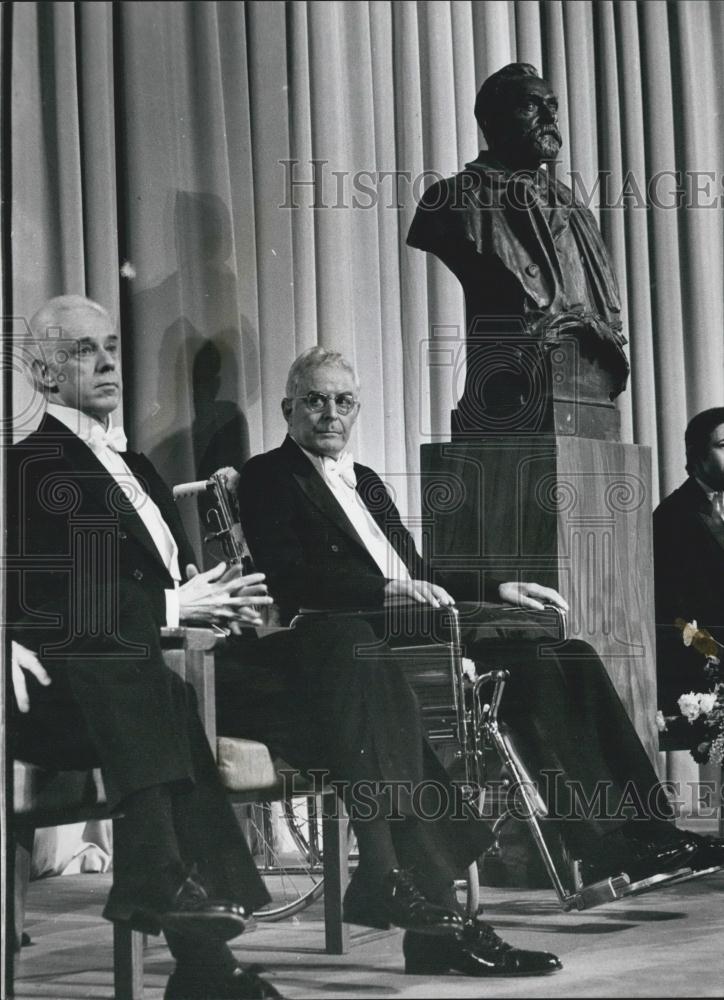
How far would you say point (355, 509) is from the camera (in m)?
3.95

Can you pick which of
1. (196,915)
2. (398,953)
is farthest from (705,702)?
(196,915)

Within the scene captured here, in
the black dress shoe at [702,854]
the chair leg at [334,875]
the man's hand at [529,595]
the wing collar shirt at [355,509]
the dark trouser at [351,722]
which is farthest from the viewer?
the man's hand at [529,595]

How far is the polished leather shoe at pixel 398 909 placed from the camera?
3.31 metres

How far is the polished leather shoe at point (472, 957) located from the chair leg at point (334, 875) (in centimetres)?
25

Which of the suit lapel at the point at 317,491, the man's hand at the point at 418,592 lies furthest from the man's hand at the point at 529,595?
the suit lapel at the point at 317,491

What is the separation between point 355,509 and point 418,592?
1.01ft

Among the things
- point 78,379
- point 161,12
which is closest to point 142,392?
point 78,379

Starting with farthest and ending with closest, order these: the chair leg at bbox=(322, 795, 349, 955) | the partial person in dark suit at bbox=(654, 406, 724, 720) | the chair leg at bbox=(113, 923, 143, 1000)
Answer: the partial person in dark suit at bbox=(654, 406, 724, 720), the chair leg at bbox=(322, 795, 349, 955), the chair leg at bbox=(113, 923, 143, 1000)

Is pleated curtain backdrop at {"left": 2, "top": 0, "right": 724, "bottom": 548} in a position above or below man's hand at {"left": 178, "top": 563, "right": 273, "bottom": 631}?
above

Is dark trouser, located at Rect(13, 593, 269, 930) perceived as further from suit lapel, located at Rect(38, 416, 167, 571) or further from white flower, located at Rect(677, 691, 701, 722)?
white flower, located at Rect(677, 691, 701, 722)

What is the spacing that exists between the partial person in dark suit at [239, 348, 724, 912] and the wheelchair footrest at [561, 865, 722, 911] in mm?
29

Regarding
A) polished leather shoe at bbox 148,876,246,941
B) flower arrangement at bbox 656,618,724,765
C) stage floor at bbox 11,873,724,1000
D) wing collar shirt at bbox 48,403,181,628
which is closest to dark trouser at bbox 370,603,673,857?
stage floor at bbox 11,873,724,1000

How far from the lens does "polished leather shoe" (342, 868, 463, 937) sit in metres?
3.31

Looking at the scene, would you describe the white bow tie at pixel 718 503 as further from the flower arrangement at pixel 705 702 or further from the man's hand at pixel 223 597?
the man's hand at pixel 223 597
